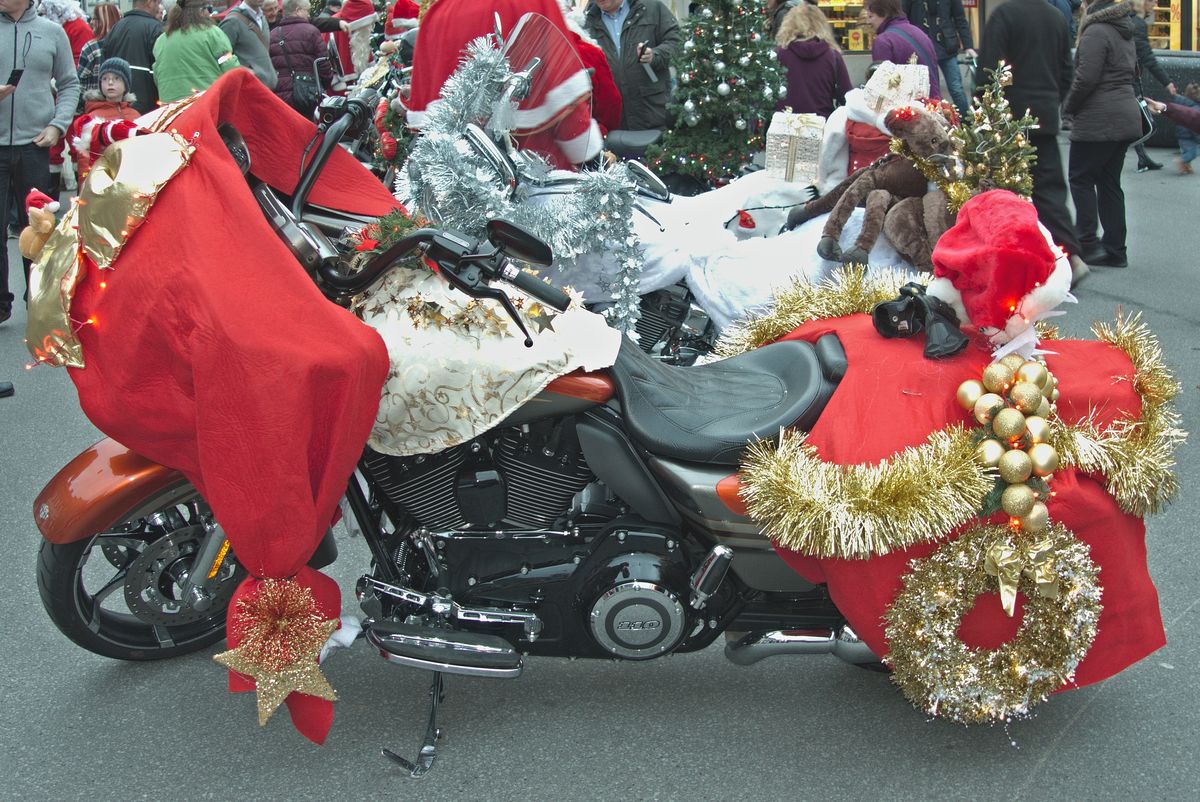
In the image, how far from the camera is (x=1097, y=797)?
9.63 feet

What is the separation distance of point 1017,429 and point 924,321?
0.40m

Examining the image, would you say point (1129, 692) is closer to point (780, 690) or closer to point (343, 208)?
point (780, 690)

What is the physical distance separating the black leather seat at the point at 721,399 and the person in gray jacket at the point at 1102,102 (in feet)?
17.9

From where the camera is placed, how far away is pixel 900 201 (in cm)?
529

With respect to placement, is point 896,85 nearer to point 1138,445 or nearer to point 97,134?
point 1138,445

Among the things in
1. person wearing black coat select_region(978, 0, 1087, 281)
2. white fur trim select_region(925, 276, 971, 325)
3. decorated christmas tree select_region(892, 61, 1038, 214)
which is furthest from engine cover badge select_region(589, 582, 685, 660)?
person wearing black coat select_region(978, 0, 1087, 281)

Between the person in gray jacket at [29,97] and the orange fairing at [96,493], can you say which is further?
the person in gray jacket at [29,97]

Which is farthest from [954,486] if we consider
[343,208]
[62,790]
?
[62,790]

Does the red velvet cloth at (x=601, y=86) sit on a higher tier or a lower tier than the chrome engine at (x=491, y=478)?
lower

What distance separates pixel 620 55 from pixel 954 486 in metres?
6.57

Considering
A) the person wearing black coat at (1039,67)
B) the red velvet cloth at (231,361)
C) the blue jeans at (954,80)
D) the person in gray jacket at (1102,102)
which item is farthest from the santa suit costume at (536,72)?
the blue jeans at (954,80)

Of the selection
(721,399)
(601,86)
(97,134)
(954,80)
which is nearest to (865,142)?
(601,86)

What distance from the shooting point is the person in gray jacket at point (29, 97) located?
23.2 feet

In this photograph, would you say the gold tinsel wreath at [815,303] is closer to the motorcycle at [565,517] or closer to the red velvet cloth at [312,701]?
the motorcycle at [565,517]
